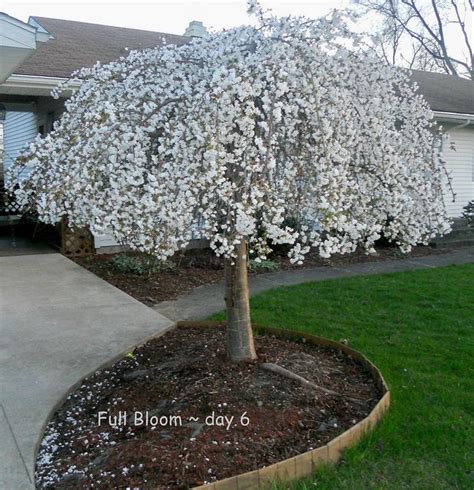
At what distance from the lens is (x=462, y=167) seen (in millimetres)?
12625

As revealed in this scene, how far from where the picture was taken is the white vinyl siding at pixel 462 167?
12.4m

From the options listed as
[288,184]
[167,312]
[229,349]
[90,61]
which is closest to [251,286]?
[167,312]

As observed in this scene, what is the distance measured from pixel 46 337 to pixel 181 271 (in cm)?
301

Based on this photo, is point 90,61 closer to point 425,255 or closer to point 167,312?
point 167,312

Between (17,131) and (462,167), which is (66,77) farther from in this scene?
(462,167)

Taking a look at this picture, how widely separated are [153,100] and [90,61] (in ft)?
20.1

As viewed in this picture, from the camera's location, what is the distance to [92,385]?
3742mm

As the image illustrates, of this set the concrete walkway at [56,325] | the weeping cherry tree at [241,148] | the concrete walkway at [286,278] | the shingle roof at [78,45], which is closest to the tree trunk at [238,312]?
the weeping cherry tree at [241,148]

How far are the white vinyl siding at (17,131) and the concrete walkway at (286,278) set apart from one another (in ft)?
21.7

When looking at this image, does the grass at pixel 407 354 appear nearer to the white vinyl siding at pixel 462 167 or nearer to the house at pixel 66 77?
the house at pixel 66 77

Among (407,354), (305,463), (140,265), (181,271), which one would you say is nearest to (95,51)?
(140,265)

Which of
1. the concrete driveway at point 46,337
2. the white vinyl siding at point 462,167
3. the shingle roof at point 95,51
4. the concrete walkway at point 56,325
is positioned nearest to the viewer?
the concrete driveway at point 46,337

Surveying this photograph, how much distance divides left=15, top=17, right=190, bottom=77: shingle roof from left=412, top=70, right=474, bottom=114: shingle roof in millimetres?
5809

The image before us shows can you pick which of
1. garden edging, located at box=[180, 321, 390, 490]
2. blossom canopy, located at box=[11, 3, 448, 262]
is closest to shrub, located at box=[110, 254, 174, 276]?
blossom canopy, located at box=[11, 3, 448, 262]
